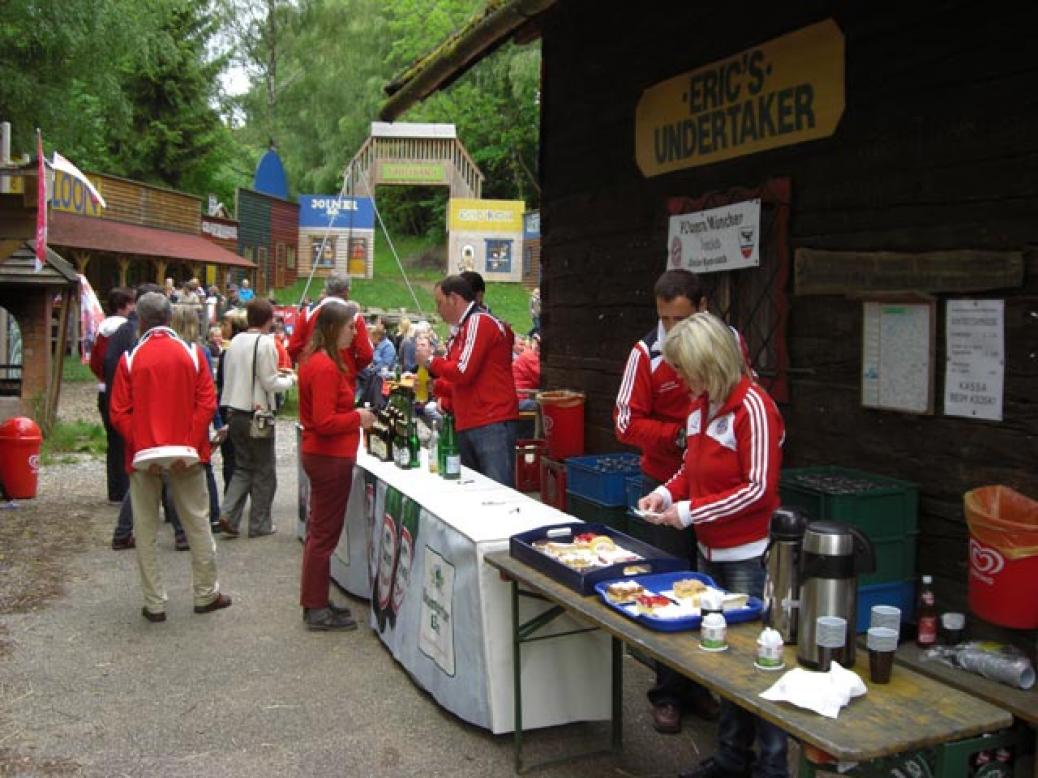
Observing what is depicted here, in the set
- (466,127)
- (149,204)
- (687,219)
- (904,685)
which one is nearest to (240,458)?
(687,219)

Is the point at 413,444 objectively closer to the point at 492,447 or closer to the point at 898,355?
the point at 492,447

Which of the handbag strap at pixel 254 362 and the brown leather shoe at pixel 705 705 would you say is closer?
the brown leather shoe at pixel 705 705

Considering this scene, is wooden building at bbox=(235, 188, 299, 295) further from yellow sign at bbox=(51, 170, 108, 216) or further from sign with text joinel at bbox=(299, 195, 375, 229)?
yellow sign at bbox=(51, 170, 108, 216)

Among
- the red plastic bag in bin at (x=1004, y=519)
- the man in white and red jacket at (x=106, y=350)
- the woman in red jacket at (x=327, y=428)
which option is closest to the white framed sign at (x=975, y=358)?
the red plastic bag in bin at (x=1004, y=519)

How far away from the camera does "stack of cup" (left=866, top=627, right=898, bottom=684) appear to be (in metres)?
2.69

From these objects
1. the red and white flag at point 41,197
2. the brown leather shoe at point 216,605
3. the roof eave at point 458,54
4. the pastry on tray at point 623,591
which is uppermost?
the roof eave at point 458,54

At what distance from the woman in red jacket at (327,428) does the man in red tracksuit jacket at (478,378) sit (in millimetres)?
950

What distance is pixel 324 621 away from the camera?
19.2 feet

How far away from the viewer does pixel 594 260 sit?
795 cm

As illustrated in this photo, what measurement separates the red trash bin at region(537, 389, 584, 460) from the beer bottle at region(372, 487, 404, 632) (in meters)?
2.71

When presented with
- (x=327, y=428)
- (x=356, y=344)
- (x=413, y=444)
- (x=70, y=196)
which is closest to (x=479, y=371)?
(x=413, y=444)

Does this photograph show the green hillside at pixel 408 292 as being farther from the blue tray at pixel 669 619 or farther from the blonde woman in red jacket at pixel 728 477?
the blue tray at pixel 669 619

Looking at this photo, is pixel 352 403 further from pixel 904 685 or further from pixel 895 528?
pixel 904 685

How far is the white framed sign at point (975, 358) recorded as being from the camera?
4523 mm
